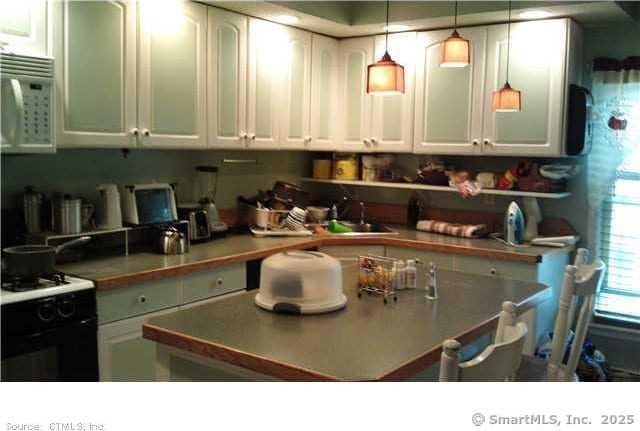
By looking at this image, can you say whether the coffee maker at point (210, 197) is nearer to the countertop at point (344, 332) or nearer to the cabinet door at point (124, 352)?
the cabinet door at point (124, 352)

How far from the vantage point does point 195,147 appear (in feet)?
9.78

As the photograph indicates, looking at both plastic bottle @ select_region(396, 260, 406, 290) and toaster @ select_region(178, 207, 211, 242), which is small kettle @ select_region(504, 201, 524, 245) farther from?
toaster @ select_region(178, 207, 211, 242)

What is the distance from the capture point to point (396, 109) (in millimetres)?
3566

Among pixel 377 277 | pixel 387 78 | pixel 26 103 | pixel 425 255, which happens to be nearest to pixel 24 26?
pixel 26 103

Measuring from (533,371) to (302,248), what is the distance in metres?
1.38

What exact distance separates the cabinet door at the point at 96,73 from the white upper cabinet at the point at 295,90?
987 millimetres

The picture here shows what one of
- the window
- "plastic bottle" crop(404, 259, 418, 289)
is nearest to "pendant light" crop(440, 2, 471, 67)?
"plastic bottle" crop(404, 259, 418, 289)

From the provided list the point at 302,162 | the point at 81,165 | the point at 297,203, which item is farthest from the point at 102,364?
the point at 302,162

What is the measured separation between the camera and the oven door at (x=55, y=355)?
Result: 1.99m

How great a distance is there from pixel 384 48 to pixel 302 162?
87 cm

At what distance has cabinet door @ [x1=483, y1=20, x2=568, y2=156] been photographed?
10.1 ft

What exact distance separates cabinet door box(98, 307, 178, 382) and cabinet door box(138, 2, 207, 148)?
0.80 meters

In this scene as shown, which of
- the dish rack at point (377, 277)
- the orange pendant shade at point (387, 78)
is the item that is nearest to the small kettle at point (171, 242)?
the dish rack at point (377, 277)
